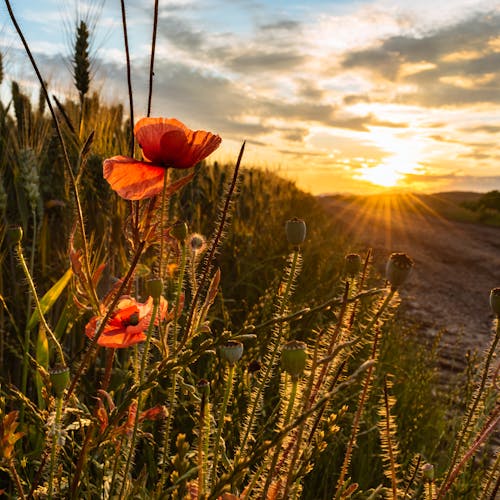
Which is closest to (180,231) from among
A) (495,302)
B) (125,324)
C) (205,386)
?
(125,324)

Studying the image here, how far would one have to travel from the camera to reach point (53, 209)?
3289 mm

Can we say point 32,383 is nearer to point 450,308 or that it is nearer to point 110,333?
point 110,333

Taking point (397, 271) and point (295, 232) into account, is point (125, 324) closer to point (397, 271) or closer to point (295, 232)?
point (295, 232)

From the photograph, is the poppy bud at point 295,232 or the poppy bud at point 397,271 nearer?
the poppy bud at point 397,271

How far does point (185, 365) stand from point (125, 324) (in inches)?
16.1

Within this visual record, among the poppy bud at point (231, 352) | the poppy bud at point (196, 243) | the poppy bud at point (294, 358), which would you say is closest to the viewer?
the poppy bud at point (294, 358)

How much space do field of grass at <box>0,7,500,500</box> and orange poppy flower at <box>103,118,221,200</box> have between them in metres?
0.01

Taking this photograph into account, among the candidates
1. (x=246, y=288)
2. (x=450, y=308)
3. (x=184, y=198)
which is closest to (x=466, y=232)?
(x=450, y=308)

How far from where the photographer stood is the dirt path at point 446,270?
5.02m

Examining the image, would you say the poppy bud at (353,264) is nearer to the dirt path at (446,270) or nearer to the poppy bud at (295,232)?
the poppy bud at (295,232)

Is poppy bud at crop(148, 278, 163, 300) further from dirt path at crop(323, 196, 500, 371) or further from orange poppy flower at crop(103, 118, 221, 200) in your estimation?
dirt path at crop(323, 196, 500, 371)

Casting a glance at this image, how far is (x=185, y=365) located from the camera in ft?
2.47

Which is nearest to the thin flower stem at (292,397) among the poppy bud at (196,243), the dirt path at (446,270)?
the poppy bud at (196,243)

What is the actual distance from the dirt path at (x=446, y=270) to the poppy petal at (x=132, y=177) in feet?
8.09
